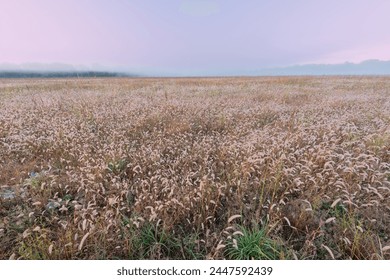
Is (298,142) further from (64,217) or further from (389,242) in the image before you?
(64,217)

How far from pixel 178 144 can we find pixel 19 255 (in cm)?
316

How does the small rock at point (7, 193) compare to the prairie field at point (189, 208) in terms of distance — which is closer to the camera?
the prairie field at point (189, 208)

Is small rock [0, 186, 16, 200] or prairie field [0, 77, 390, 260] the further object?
small rock [0, 186, 16, 200]

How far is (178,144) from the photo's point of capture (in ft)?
16.0

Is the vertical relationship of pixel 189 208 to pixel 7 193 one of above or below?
above

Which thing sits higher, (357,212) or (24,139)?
(24,139)

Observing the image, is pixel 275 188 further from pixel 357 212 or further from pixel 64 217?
pixel 64 217

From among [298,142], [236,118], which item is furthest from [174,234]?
[236,118]

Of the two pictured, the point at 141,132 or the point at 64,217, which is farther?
the point at 141,132

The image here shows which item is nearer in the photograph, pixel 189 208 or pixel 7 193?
pixel 189 208
